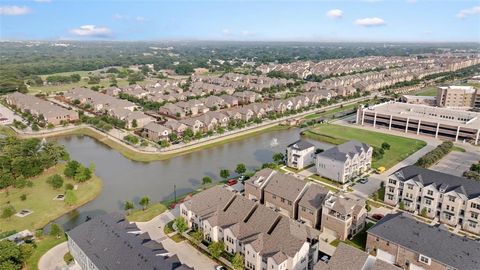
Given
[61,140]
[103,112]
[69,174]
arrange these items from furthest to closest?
1. [103,112]
2. [61,140]
3. [69,174]

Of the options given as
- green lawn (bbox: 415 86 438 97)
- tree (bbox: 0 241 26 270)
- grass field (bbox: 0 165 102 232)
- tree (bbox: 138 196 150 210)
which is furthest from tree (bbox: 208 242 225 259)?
green lawn (bbox: 415 86 438 97)

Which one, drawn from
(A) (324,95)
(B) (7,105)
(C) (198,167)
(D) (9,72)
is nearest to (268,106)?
(A) (324,95)

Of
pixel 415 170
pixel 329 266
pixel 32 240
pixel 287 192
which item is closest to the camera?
pixel 329 266

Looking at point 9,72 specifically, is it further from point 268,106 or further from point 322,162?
point 322,162

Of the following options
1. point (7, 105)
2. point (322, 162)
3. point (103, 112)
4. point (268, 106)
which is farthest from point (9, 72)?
point (322, 162)

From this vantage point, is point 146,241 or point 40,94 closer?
point 146,241

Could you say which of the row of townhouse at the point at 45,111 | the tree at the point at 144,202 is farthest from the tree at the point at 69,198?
the row of townhouse at the point at 45,111

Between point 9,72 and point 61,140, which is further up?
point 9,72
